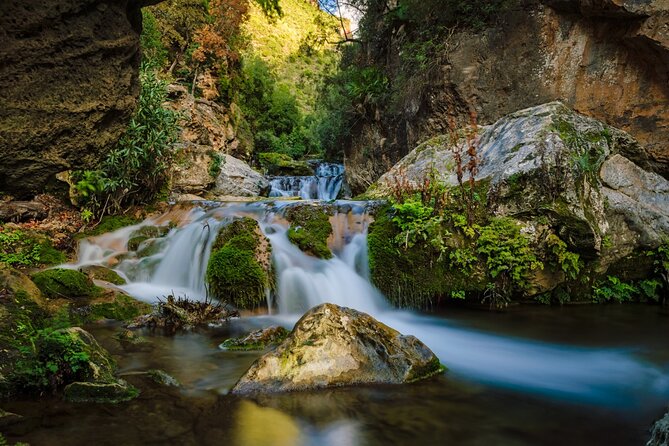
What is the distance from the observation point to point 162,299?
19.7 feet

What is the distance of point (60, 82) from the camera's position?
566 centimetres

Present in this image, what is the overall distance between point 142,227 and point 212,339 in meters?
4.12

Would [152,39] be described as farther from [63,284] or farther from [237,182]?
[63,284]

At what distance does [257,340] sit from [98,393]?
1.74 metres

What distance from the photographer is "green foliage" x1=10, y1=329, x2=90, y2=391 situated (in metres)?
2.93

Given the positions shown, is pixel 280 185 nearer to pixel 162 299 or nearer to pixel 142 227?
pixel 142 227

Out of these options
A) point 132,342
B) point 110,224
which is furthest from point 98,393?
point 110,224

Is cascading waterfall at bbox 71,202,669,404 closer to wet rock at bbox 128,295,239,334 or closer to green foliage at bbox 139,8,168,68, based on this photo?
wet rock at bbox 128,295,239,334

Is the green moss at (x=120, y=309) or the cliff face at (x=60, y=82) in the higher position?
the cliff face at (x=60, y=82)

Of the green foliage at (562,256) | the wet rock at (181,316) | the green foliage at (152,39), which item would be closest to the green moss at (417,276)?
the green foliage at (562,256)

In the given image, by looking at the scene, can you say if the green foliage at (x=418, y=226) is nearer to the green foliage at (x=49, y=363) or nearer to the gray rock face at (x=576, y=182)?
the gray rock face at (x=576, y=182)

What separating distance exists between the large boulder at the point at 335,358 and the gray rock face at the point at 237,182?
9.79 meters

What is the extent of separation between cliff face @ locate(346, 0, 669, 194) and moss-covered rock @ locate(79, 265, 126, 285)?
28.5 ft

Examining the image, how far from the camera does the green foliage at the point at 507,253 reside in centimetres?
625
